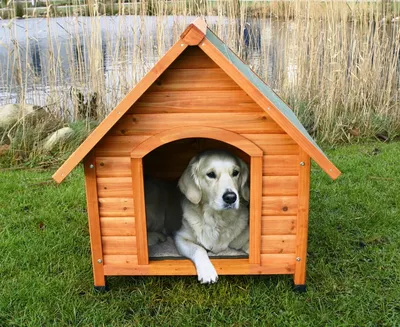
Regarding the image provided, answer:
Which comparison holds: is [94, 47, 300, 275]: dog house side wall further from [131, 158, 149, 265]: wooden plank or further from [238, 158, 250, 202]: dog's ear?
[238, 158, 250, 202]: dog's ear

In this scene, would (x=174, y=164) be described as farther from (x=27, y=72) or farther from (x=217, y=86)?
(x=27, y=72)

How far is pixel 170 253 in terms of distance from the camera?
10.5 ft

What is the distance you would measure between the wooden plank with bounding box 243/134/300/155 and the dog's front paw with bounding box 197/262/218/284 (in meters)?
0.81

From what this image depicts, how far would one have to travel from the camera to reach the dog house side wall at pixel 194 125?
263 cm

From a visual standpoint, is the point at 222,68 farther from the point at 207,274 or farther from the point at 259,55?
the point at 259,55

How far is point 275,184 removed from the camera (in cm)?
279

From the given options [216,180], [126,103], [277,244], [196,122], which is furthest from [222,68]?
[277,244]

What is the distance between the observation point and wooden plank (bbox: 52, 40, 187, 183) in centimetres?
243

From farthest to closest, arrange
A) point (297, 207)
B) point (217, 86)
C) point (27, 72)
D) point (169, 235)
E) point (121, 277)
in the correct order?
point (27, 72), point (169, 235), point (121, 277), point (297, 207), point (217, 86)

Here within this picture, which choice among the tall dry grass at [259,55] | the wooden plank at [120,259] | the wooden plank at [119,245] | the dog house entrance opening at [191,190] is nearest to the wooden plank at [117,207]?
the wooden plank at [119,245]

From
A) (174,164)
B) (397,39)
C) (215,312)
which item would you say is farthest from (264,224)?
(397,39)

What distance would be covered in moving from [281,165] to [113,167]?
3.32ft

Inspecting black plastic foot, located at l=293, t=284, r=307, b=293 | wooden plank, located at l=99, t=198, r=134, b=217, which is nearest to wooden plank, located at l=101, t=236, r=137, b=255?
wooden plank, located at l=99, t=198, r=134, b=217

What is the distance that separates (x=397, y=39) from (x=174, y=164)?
402 centimetres
